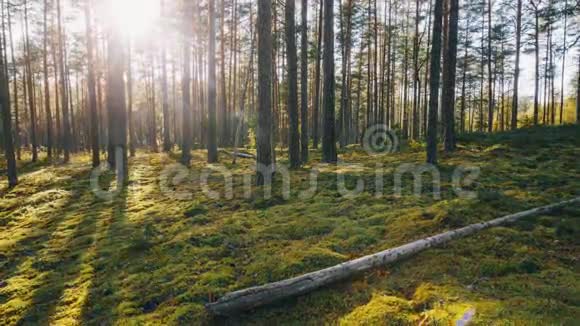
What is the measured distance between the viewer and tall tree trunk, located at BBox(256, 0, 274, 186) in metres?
8.84

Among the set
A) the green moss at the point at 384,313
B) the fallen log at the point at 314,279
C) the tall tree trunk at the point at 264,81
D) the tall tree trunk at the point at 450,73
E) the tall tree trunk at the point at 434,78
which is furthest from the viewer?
the tall tree trunk at the point at 450,73

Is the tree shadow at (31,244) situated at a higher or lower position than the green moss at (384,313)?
lower

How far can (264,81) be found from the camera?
29.7 ft

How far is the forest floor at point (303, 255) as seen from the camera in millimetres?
3900

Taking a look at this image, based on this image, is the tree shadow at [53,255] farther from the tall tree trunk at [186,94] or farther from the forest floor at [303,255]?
the tall tree trunk at [186,94]

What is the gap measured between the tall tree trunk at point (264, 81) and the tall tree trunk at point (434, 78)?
517 cm

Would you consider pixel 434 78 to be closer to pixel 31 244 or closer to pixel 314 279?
pixel 314 279

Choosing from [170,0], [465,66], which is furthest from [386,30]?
[170,0]

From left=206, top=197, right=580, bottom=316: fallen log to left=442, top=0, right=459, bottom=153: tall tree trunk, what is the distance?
8.04 metres

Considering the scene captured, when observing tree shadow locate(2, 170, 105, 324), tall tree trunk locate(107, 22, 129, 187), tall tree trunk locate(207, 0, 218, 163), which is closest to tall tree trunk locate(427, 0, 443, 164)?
tall tree trunk locate(207, 0, 218, 163)

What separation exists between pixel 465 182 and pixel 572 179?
2.61 m

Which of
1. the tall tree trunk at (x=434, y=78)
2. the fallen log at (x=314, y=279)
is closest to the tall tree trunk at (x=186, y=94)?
the tall tree trunk at (x=434, y=78)

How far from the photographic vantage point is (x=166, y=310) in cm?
449

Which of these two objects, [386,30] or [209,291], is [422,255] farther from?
[386,30]
